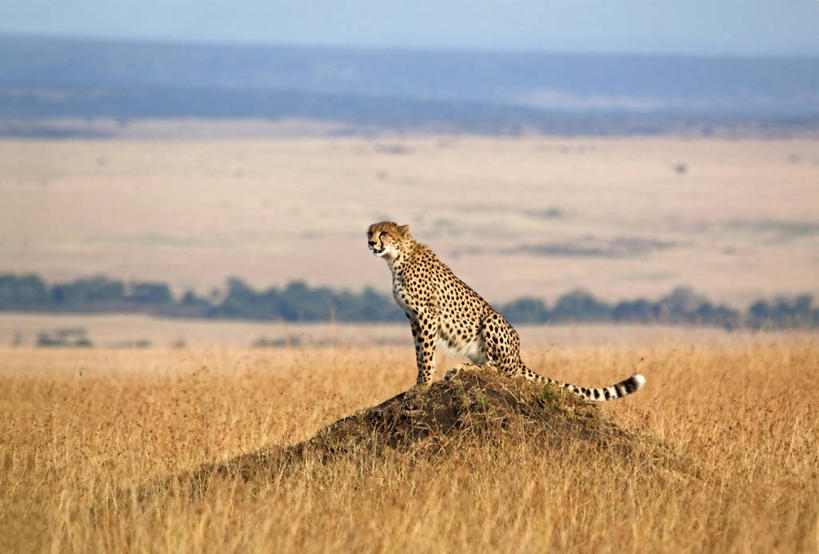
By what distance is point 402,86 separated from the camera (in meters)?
149

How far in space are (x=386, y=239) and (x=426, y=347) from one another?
0.65m

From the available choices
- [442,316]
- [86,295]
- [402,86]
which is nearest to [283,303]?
[86,295]

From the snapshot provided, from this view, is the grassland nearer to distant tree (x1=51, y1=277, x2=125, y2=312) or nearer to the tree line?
the tree line

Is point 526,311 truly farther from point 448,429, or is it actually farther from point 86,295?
point 448,429

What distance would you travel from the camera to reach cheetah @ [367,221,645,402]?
7.45 meters

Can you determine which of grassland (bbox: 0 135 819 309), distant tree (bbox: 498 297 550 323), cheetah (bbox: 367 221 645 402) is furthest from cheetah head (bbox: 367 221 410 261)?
grassland (bbox: 0 135 819 309)

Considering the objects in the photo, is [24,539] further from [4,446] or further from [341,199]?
[341,199]

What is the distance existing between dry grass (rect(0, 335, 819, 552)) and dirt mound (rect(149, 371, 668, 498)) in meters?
0.03

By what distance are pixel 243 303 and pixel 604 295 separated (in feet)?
36.4

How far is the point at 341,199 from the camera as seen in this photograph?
59812 mm

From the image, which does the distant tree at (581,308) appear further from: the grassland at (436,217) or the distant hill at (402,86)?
the distant hill at (402,86)

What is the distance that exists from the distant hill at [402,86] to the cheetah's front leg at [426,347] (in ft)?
290

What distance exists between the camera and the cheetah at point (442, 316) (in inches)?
293

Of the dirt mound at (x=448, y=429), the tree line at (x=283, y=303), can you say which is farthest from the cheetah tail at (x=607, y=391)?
the tree line at (x=283, y=303)
